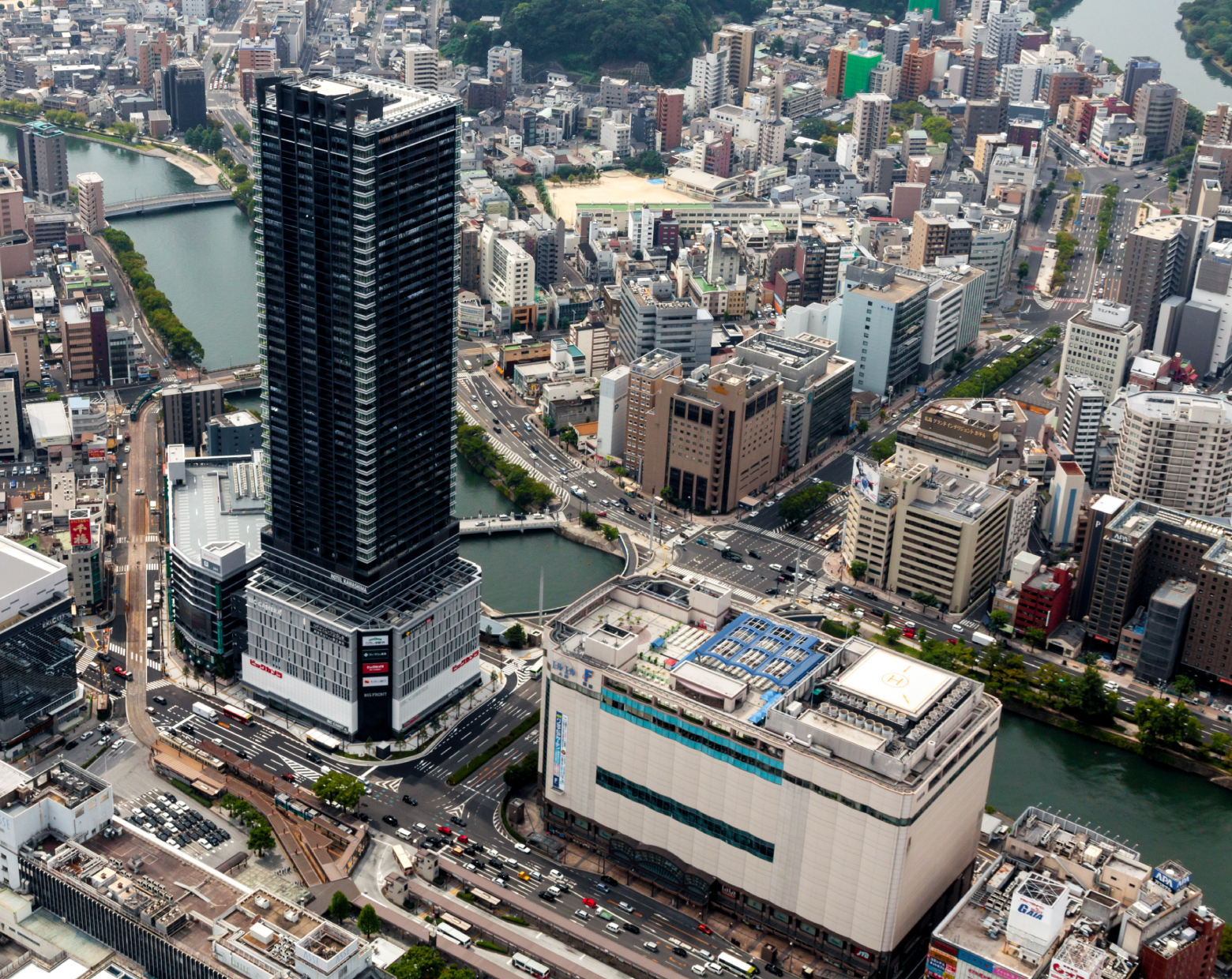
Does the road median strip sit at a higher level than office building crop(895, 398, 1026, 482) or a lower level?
lower

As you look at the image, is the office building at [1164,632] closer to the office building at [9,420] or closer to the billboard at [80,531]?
the billboard at [80,531]

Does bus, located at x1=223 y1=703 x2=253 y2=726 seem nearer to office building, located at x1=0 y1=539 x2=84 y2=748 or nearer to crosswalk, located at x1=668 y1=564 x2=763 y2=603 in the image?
office building, located at x1=0 y1=539 x2=84 y2=748

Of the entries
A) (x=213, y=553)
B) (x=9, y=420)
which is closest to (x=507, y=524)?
(x=213, y=553)

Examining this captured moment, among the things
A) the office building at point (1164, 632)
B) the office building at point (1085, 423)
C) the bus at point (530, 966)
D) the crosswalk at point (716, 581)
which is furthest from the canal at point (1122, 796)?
the office building at point (1085, 423)

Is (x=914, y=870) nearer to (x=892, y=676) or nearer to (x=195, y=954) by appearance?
(x=892, y=676)

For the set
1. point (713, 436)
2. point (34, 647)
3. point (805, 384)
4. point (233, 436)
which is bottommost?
point (34, 647)

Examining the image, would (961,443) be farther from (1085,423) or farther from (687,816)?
(687,816)

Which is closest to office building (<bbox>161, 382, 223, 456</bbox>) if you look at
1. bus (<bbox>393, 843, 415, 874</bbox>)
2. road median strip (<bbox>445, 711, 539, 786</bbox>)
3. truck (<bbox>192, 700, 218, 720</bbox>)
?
truck (<bbox>192, 700, 218, 720</bbox>)
